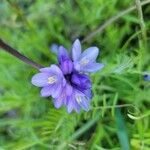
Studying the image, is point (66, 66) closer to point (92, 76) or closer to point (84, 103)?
point (84, 103)

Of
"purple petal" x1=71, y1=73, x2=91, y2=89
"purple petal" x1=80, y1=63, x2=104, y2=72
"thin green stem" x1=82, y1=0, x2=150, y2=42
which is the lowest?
"purple petal" x1=71, y1=73, x2=91, y2=89

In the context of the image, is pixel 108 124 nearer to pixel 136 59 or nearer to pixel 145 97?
pixel 145 97

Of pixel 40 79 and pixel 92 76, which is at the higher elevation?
pixel 92 76

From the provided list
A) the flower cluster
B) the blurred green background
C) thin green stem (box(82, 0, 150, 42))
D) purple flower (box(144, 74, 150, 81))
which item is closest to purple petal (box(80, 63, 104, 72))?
the flower cluster

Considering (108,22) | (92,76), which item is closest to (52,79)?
(92,76)

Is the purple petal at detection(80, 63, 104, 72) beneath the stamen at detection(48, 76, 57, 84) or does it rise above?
above

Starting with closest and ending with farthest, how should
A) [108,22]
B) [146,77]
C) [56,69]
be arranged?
[56,69] < [146,77] < [108,22]

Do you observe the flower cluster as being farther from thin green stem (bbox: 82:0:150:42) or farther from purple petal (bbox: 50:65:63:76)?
thin green stem (bbox: 82:0:150:42)
